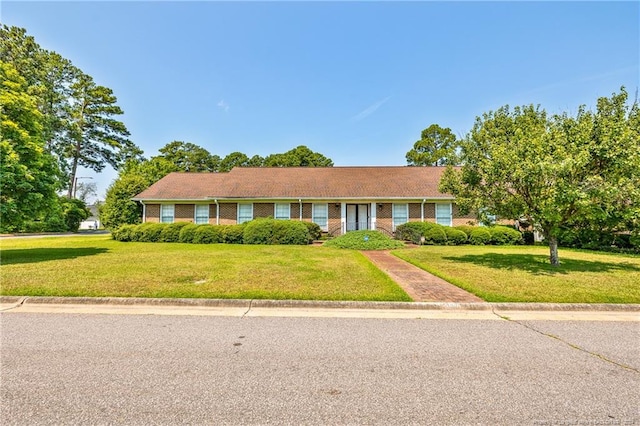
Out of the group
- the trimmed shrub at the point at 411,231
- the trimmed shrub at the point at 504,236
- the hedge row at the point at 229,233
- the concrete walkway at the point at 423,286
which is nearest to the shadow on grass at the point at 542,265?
the concrete walkway at the point at 423,286

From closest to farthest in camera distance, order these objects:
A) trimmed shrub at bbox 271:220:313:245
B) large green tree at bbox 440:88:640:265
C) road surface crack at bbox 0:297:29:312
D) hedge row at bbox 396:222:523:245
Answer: road surface crack at bbox 0:297:29:312 → large green tree at bbox 440:88:640:265 → trimmed shrub at bbox 271:220:313:245 → hedge row at bbox 396:222:523:245

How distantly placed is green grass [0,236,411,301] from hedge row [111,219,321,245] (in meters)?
6.15

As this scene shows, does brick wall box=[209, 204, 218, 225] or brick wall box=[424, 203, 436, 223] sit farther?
brick wall box=[209, 204, 218, 225]

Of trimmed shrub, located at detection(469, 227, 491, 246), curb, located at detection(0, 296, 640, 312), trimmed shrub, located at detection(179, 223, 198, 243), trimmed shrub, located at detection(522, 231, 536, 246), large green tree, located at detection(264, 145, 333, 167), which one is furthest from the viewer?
large green tree, located at detection(264, 145, 333, 167)

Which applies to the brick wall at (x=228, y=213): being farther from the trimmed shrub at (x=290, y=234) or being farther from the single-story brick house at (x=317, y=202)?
the trimmed shrub at (x=290, y=234)

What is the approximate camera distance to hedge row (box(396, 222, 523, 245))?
59.9ft

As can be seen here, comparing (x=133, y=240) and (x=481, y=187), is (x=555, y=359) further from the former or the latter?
(x=133, y=240)

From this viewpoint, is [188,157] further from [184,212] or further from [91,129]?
[184,212]

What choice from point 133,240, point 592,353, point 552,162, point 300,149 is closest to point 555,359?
point 592,353

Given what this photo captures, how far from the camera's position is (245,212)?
2214cm

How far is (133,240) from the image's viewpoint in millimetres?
20188

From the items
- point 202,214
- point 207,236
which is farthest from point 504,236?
point 202,214

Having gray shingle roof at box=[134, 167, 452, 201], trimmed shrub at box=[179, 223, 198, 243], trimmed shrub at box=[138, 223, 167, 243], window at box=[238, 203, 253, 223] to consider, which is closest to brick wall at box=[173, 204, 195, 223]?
gray shingle roof at box=[134, 167, 452, 201]

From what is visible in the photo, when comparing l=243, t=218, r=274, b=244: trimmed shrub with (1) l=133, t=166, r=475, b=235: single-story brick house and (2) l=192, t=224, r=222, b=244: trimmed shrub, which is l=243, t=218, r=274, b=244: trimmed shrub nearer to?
(2) l=192, t=224, r=222, b=244: trimmed shrub
